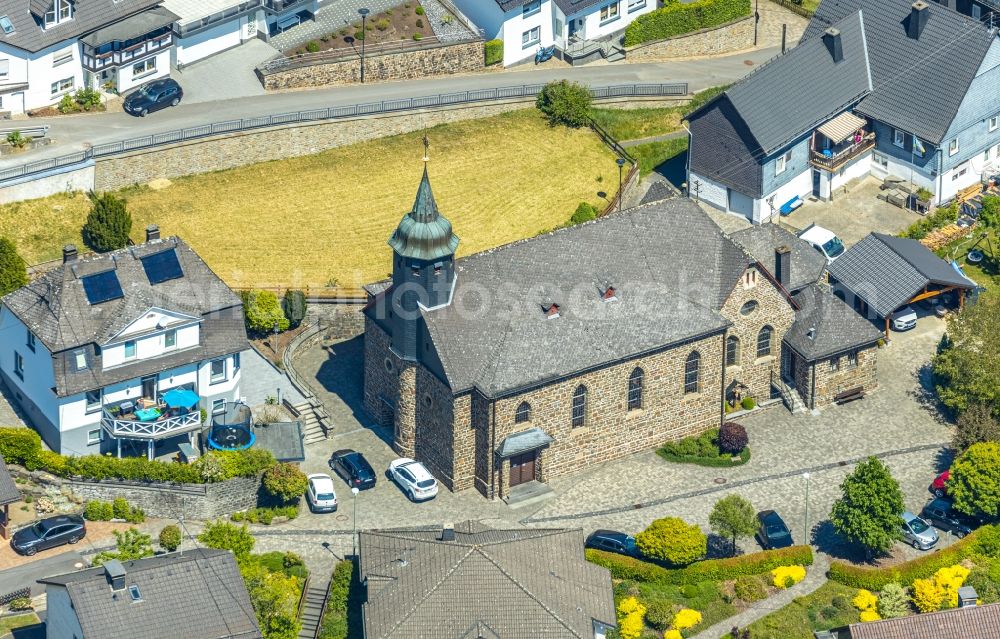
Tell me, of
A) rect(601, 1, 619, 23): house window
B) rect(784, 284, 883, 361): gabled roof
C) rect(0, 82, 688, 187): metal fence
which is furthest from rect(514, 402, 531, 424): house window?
rect(601, 1, 619, 23): house window

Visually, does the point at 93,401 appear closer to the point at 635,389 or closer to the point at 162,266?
the point at 162,266

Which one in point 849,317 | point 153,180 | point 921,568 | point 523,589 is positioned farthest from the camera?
point 153,180

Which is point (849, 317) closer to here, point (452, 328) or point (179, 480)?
point (452, 328)

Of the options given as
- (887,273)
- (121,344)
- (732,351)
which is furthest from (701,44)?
(121,344)

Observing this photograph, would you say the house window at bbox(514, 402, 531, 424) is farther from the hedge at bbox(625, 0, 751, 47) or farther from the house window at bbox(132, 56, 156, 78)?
the hedge at bbox(625, 0, 751, 47)

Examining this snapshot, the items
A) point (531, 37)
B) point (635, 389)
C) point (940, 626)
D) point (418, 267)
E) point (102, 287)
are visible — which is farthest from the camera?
point (531, 37)

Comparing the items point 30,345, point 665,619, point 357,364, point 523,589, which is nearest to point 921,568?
point 665,619

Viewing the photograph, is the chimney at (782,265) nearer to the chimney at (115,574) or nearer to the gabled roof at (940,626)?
the gabled roof at (940,626)
